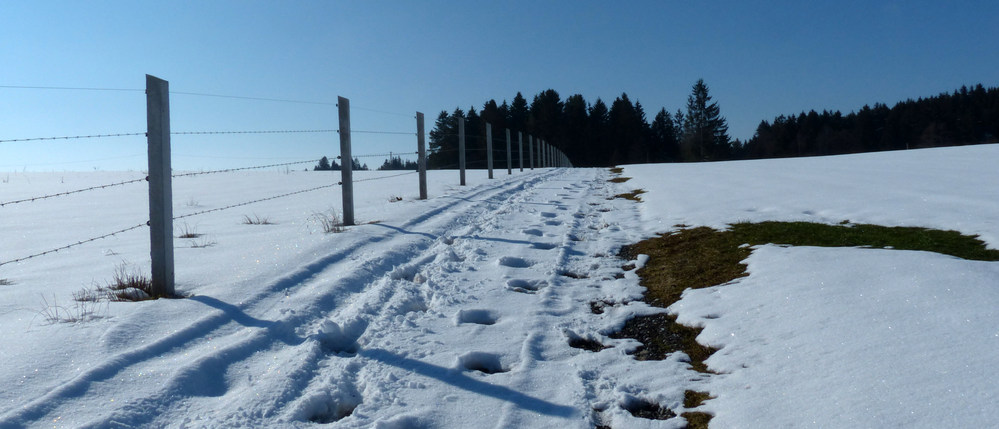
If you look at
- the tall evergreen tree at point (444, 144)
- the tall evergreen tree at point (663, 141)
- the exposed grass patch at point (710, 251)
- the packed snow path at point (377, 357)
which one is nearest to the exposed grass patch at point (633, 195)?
the exposed grass patch at point (710, 251)

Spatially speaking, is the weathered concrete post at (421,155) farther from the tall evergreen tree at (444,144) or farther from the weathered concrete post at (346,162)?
the tall evergreen tree at (444,144)

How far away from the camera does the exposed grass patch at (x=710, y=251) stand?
133 inches

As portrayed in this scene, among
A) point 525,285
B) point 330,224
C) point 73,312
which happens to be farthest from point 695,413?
point 330,224

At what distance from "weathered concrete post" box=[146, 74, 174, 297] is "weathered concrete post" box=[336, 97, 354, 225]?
298cm

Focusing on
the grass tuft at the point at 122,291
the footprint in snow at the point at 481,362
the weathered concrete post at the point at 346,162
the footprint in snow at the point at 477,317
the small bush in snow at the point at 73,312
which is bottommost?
the footprint in snow at the point at 481,362

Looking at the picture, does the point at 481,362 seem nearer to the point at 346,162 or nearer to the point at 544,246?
the point at 544,246

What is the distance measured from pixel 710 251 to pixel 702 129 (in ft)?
269

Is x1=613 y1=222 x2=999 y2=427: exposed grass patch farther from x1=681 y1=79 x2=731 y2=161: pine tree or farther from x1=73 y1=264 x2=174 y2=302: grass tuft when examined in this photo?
x1=681 y1=79 x2=731 y2=161: pine tree

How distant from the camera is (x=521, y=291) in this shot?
4312mm

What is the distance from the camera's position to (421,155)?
10.3 metres

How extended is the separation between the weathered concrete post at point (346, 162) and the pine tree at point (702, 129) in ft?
257

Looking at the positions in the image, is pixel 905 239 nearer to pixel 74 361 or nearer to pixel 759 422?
pixel 759 422

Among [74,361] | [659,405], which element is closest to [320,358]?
[74,361]

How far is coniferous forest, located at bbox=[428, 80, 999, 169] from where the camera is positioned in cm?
7356
